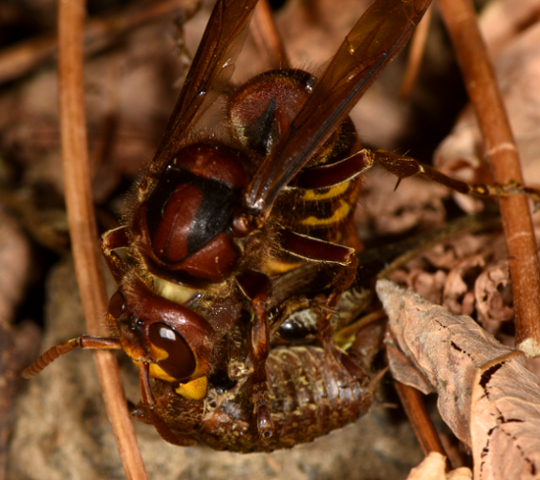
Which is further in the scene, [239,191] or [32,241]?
[32,241]

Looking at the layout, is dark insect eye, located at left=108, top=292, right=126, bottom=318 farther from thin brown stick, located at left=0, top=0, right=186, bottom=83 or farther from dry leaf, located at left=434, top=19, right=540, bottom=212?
thin brown stick, located at left=0, top=0, right=186, bottom=83

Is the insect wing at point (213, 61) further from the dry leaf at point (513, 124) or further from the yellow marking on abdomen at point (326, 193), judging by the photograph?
the dry leaf at point (513, 124)

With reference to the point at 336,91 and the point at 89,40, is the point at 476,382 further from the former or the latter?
the point at 89,40

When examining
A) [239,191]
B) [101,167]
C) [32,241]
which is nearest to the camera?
[239,191]

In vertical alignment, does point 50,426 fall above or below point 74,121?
below

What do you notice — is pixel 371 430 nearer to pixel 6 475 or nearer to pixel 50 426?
pixel 50 426

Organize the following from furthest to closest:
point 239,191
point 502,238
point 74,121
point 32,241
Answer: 1. point 32,241
2. point 74,121
3. point 502,238
4. point 239,191

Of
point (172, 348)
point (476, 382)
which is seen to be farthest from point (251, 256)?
point (476, 382)

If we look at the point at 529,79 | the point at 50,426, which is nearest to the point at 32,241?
the point at 50,426
